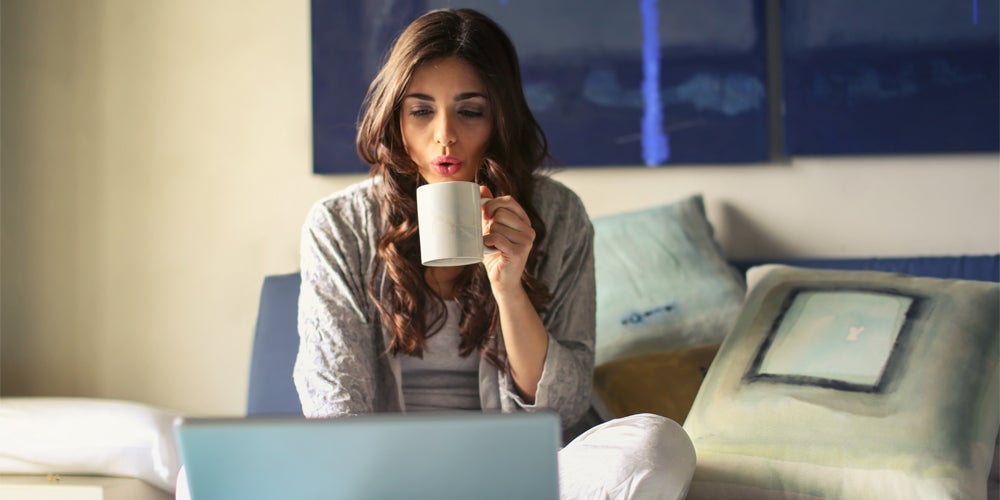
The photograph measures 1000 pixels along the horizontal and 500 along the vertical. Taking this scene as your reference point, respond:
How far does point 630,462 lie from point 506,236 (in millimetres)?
433

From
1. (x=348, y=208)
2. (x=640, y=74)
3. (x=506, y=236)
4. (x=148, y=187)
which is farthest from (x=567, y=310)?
(x=148, y=187)

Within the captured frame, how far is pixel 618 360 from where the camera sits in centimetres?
201

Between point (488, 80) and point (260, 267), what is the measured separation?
1.15 meters

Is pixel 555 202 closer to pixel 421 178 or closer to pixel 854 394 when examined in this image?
pixel 421 178

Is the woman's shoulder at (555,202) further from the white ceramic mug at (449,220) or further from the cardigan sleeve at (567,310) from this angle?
the white ceramic mug at (449,220)

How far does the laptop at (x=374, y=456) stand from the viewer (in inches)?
37.6

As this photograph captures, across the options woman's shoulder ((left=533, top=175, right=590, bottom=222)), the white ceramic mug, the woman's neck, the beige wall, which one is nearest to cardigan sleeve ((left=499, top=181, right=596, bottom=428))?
woman's shoulder ((left=533, top=175, right=590, bottom=222))

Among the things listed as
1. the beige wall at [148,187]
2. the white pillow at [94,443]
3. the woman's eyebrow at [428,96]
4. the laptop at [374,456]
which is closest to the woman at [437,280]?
the woman's eyebrow at [428,96]

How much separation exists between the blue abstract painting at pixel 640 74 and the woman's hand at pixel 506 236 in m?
0.90

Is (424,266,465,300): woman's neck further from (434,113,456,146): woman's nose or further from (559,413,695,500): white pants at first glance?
(559,413,695,500): white pants

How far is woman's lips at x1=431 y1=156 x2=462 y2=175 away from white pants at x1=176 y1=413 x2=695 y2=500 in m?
0.52

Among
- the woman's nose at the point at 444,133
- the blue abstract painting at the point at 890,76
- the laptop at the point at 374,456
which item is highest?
the blue abstract painting at the point at 890,76

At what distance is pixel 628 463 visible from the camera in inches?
50.7

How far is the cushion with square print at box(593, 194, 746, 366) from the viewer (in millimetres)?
2127
